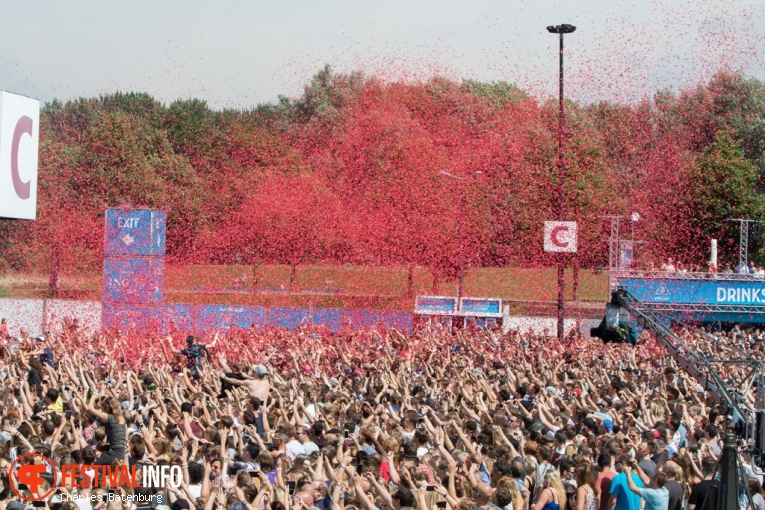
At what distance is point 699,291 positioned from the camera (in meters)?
29.6

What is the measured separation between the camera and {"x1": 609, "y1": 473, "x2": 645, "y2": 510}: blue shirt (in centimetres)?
808

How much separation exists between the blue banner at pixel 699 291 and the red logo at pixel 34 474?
2296 centimetres

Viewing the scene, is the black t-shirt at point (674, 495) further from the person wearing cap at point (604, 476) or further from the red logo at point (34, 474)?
the red logo at point (34, 474)

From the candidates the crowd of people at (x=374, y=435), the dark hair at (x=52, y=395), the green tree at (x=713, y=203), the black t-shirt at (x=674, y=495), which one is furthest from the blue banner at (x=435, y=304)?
the green tree at (x=713, y=203)

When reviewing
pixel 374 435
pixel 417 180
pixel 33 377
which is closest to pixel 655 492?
pixel 374 435

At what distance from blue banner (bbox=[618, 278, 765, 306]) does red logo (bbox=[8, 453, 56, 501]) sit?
23.0 meters

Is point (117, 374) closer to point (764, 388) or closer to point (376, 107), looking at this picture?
point (764, 388)

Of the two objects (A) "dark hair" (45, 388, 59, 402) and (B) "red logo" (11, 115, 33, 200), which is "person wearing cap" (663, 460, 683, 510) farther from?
(B) "red logo" (11, 115, 33, 200)

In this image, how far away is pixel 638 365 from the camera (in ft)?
57.6

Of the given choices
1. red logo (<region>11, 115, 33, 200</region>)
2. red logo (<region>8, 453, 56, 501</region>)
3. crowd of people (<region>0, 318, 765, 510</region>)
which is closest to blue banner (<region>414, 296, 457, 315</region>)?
crowd of people (<region>0, 318, 765, 510</region>)

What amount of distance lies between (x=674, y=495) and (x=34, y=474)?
4628 millimetres

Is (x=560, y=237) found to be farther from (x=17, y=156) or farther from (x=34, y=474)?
(x=34, y=474)

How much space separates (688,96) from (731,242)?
2172 cm

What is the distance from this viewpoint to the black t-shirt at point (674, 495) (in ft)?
26.7
